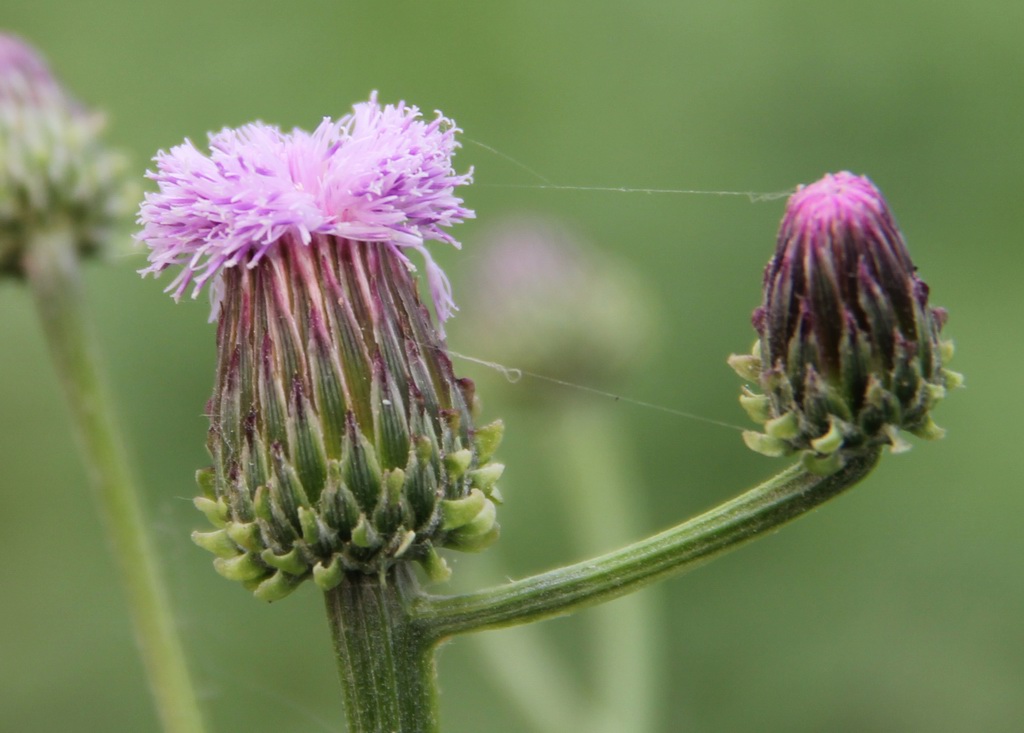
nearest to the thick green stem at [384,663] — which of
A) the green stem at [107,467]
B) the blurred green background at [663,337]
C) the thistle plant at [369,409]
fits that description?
the thistle plant at [369,409]

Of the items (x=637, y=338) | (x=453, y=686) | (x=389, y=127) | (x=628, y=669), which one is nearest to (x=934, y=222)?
(x=637, y=338)

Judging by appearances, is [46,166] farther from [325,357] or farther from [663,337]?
[663,337]

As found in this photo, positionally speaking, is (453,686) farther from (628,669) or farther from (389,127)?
(389,127)

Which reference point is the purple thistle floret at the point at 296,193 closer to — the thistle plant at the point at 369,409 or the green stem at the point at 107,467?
the thistle plant at the point at 369,409

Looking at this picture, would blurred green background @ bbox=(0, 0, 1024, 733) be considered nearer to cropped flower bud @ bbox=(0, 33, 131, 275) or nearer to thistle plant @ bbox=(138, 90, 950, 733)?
cropped flower bud @ bbox=(0, 33, 131, 275)

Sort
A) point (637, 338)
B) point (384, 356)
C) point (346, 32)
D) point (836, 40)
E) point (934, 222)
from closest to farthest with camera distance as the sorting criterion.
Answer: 1. point (384, 356)
2. point (637, 338)
3. point (934, 222)
4. point (836, 40)
5. point (346, 32)

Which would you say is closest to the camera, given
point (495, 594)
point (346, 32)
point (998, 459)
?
point (495, 594)

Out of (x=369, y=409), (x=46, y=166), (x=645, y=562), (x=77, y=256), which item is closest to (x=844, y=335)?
(x=645, y=562)
